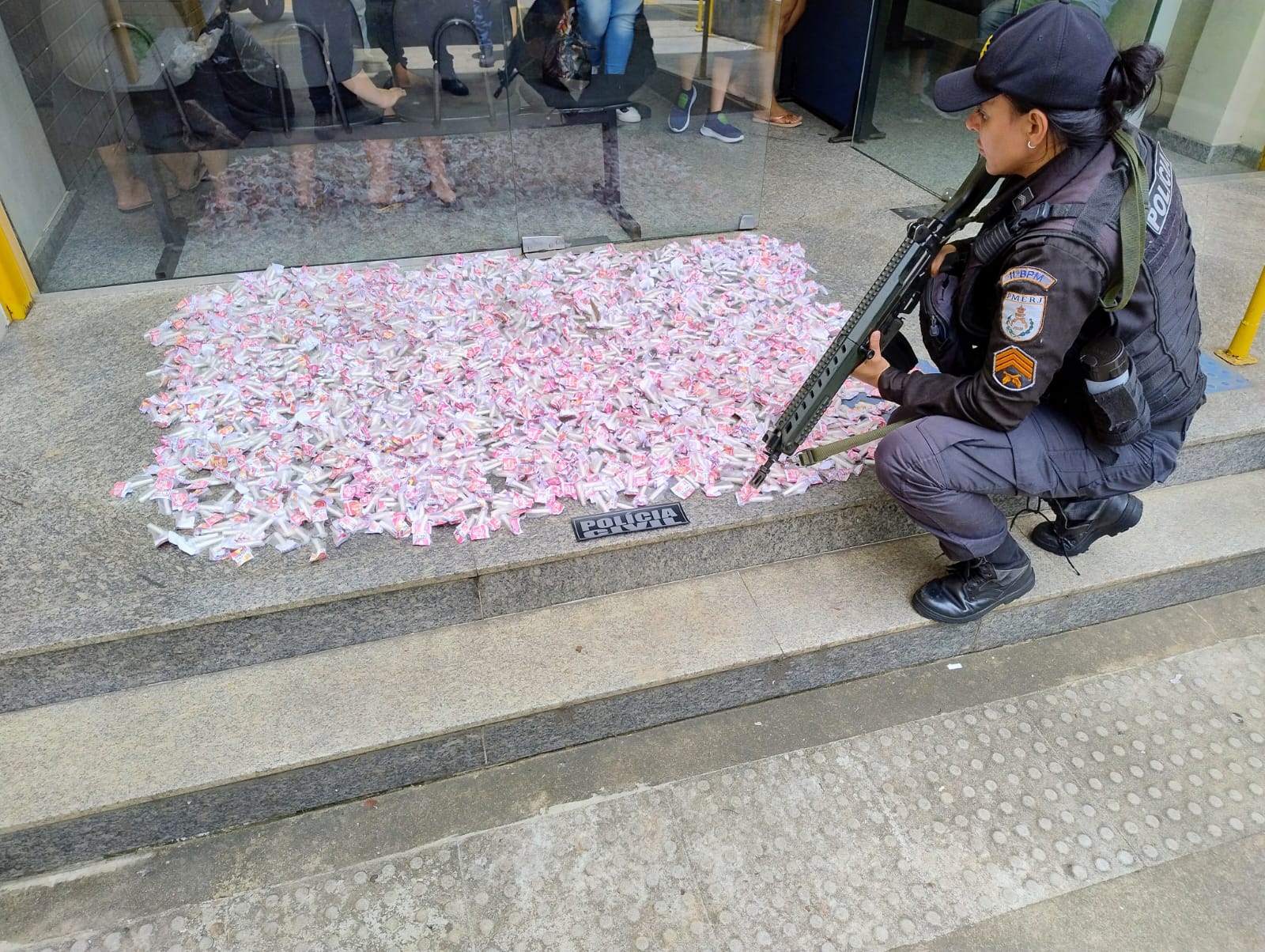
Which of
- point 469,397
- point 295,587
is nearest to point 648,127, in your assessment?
point 469,397

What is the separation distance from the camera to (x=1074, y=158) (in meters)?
1.89

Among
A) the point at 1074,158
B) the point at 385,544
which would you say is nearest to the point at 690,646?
the point at 385,544

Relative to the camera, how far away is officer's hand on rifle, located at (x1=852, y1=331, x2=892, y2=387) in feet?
7.43

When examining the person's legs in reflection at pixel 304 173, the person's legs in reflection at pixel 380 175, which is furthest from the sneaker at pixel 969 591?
the person's legs in reflection at pixel 304 173

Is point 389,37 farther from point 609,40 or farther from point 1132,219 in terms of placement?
point 1132,219

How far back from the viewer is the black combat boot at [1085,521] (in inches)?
99.2

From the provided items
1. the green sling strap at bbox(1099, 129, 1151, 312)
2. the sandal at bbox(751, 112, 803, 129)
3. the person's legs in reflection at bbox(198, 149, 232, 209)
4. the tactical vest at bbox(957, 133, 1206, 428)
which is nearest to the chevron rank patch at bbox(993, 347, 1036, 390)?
the tactical vest at bbox(957, 133, 1206, 428)

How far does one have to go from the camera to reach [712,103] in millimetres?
4188

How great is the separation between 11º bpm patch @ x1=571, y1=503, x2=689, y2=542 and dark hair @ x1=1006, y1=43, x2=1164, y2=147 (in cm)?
Result: 131

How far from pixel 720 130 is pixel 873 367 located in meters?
Answer: 2.40

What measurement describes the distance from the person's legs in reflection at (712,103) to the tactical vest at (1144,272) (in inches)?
94.7

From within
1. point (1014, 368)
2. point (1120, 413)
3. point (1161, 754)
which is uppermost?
point (1014, 368)

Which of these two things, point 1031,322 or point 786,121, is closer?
point 1031,322

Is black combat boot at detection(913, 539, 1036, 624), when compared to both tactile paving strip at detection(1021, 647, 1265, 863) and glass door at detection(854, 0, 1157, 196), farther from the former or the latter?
glass door at detection(854, 0, 1157, 196)
